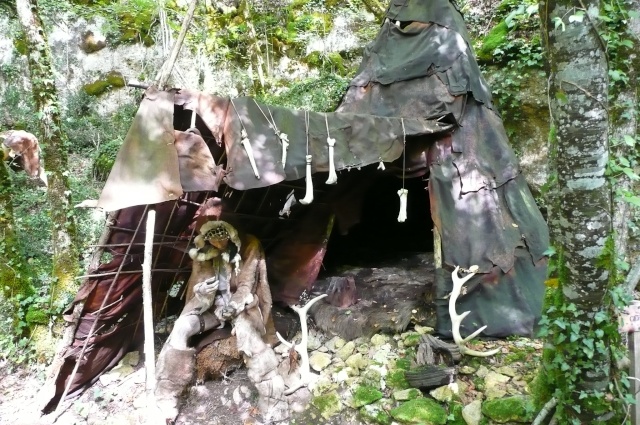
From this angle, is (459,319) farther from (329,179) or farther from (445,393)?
(329,179)

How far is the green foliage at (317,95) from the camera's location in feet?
35.8

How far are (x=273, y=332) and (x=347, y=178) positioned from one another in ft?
8.04

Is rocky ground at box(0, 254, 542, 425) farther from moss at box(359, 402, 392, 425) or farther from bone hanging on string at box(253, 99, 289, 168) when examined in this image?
bone hanging on string at box(253, 99, 289, 168)

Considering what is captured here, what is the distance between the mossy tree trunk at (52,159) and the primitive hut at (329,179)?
114 centimetres

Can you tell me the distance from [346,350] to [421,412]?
1.24 m

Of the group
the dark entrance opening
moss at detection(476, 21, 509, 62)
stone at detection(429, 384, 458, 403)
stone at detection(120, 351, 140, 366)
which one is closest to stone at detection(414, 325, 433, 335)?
stone at detection(429, 384, 458, 403)

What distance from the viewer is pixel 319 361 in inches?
188

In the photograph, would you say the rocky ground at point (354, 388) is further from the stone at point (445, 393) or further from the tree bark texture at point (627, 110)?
the tree bark texture at point (627, 110)

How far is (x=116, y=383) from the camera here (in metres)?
4.84

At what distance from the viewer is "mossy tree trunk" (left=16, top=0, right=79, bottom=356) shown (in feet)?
18.3

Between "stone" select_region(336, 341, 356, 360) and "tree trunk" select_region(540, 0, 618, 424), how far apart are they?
238 cm

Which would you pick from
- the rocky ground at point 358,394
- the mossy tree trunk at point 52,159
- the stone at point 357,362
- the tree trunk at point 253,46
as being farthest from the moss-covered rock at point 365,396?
the tree trunk at point 253,46

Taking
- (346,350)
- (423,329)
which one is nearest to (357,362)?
(346,350)

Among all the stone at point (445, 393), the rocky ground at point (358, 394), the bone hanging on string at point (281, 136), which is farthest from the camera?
the bone hanging on string at point (281, 136)
